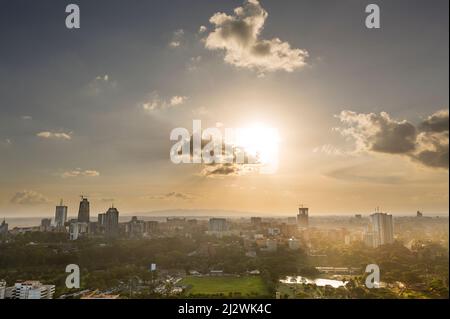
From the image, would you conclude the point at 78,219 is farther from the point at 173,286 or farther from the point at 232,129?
the point at 232,129

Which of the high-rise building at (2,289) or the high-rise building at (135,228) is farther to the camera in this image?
the high-rise building at (135,228)

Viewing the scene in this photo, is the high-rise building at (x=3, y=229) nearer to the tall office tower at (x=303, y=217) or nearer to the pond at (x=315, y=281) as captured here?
the pond at (x=315, y=281)

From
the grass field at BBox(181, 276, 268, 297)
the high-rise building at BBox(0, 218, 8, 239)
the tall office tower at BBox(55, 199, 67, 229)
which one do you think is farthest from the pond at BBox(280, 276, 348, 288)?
the high-rise building at BBox(0, 218, 8, 239)

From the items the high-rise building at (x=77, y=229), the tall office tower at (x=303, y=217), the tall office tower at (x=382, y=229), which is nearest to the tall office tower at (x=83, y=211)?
the high-rise building at (x=77, y=229)

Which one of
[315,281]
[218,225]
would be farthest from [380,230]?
[218,225]

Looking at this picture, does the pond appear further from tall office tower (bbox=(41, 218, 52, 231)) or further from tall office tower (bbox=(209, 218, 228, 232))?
tall office tower (bbox=(41, 218, 52, 231))
